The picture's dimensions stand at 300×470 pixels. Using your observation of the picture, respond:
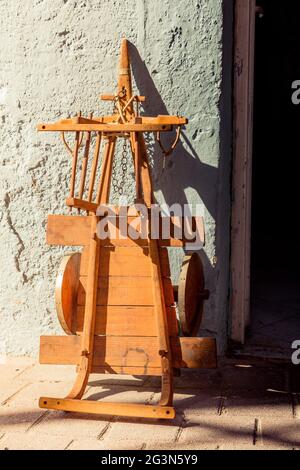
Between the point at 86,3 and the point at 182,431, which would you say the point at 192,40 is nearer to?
the point at 86,3

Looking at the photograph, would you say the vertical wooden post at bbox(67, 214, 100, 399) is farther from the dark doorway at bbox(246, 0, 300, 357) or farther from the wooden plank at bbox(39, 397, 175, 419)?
the dark doorway at bbox(246, 0, 300, 357)

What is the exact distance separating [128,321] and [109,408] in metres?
0.50

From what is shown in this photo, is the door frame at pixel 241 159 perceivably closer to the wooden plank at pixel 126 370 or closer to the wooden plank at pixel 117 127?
the wooden plank at pixel 126 370

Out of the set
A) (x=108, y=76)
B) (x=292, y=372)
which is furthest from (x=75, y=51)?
(x=292, y=372)

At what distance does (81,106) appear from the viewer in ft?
A: 16.0

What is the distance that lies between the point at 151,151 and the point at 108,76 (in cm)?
50

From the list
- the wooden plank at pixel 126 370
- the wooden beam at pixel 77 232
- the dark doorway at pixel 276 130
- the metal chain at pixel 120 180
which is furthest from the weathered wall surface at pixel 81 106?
the dark doorway at pixel 276 130

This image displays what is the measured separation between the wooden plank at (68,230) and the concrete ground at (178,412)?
78cm

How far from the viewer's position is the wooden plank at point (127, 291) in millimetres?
4184

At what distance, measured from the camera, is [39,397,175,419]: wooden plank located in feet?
12.5

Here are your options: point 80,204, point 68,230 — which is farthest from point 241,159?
point 80,204

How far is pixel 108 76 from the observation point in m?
4.81

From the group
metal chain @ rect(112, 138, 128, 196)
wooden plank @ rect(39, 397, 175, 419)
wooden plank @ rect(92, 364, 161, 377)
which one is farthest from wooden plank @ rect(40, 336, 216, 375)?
metal chain @ rect(112, 138, 128, 196)

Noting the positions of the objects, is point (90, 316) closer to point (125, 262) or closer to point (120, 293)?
point (120, 293)
